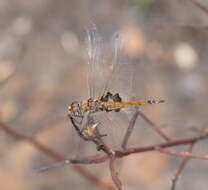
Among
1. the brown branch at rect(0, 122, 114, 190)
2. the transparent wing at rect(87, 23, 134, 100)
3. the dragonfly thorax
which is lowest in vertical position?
the brown branch at rect(0, 122, 114, 190)

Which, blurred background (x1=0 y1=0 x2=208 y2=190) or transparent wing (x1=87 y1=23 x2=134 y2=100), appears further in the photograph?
blurred background (x1=0 y1=0 x2=208 y2=190)

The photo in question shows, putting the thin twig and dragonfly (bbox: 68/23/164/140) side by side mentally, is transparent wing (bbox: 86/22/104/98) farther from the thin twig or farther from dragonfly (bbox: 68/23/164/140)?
the thin twig

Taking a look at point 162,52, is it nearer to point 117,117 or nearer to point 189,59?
point 189,59

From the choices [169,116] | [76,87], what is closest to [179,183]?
[169,116]

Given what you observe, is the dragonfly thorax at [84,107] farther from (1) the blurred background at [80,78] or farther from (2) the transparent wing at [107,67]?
(1) the blurred background at [80,78]

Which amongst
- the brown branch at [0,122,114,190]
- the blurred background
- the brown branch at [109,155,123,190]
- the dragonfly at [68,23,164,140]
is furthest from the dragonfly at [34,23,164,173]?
the blurred background

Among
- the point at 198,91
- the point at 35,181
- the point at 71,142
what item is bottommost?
the point at 35,181

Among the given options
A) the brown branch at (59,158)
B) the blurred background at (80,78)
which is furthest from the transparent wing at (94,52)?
the blurred background at (80,78)
